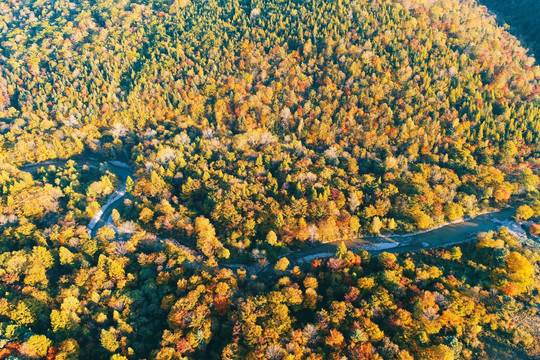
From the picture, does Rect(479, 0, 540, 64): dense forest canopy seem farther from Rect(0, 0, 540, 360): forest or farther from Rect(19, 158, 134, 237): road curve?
Rect(19, 158, 134, 237): road curve

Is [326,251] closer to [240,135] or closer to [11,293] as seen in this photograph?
[240,135]

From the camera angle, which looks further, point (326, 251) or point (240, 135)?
point (240, 135)

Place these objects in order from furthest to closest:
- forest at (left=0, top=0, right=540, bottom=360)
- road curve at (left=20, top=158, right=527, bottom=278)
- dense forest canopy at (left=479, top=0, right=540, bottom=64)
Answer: dense forest canopy at (left=479, top=0, right=540, bottom=64) < road curve at (left=20, top=158, right=527, bottom=278) < forest at (left=0, top=0, right=540, bottom=360)

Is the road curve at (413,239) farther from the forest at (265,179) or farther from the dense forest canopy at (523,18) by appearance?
the dense forest canopy at (523,18)

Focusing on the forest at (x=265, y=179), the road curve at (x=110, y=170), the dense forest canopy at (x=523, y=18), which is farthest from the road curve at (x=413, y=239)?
the dense forest canopy at (x=523, y=18)

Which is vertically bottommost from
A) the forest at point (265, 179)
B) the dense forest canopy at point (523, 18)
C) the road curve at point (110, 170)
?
the road curve at point (110, 170)

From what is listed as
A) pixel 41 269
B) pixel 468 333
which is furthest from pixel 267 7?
pixel 468 333

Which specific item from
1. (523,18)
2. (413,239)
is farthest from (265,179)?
(523,18)

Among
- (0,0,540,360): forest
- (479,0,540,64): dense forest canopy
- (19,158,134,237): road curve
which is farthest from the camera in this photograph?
(479,0,540,64): dense forest canopy

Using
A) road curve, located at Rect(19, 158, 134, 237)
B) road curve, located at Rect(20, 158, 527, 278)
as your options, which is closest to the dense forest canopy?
road curve, located at Rect(20, 158, 527, 278)
